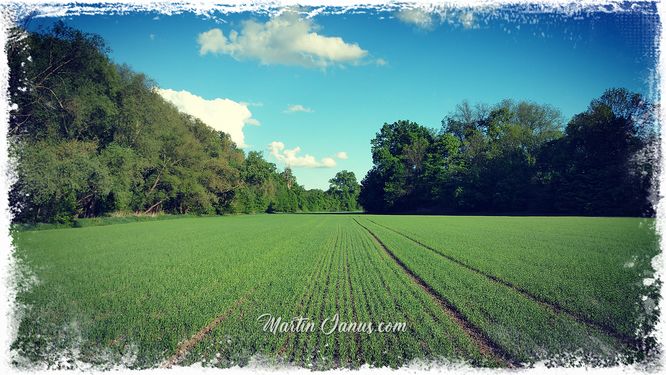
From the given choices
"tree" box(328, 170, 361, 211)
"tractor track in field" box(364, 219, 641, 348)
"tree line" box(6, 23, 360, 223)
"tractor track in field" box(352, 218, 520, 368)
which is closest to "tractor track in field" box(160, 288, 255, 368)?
"tractor track in field" box(352, 218, 520, 368)

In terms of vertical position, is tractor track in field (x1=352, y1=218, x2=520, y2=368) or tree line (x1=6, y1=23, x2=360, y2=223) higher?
tree line (x1=6, y1=23, x2=360, y2=223)

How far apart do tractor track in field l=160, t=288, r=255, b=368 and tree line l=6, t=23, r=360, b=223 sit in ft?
15.9

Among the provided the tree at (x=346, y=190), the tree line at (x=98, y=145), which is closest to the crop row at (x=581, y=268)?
the tree line at (x=98, y=145)

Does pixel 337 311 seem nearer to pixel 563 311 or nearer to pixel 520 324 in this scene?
pixel 520 324

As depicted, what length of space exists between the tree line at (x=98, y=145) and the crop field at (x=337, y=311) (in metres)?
3.85

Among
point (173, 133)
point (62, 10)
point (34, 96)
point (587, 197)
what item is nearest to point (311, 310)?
point (62, 10)

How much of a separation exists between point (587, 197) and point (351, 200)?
90403mm

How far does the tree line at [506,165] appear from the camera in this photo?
124ft

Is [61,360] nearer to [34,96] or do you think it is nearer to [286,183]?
[34,96]

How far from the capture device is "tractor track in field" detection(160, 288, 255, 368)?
15.2 ft

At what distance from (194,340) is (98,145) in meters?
32.4

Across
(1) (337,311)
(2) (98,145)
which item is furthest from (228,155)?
(1) (337,311)

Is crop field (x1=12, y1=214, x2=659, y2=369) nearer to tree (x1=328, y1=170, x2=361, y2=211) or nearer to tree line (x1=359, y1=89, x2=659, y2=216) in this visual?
tree line (x1=359, y1=89, x2=659, y2=216)

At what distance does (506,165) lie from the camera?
59625 millimetres
